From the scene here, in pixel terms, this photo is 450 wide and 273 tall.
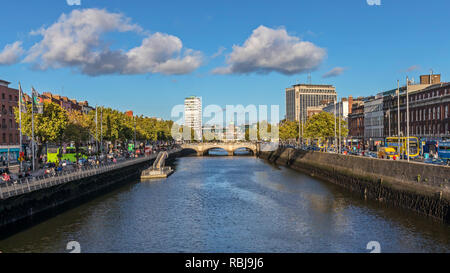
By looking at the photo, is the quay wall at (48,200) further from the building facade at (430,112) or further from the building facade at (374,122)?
the building facade at (374,122)

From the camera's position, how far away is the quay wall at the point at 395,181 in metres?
37.9

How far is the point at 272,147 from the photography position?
159125 mm

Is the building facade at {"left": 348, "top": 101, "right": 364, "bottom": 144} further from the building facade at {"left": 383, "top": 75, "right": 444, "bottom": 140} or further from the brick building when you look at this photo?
the brick building

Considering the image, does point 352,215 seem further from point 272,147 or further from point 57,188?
point 272,147

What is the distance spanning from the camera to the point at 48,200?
4397cm

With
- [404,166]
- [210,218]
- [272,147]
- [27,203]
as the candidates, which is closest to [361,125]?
[272,147]

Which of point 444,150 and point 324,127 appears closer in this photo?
point 444,150

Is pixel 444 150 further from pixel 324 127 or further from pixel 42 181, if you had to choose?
pixel 42 181

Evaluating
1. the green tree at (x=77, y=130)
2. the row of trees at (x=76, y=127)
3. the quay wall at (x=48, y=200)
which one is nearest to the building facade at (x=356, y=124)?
the row of trees at (x=76, y=127)

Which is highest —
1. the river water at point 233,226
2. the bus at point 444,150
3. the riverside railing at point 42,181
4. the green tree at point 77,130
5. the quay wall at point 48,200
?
the green tree at point 77,130

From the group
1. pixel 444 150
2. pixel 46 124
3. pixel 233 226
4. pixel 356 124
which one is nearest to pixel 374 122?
pixel 356 124

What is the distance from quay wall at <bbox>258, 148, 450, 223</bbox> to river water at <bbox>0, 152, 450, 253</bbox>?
5.34 ft

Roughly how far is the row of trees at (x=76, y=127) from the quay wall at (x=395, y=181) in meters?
47.4

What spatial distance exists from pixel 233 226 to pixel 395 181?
22.1m
